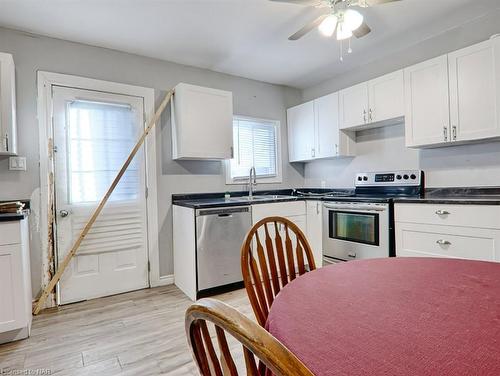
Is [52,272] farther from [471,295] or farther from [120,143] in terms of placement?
[471,295]

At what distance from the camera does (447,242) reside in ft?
7.50

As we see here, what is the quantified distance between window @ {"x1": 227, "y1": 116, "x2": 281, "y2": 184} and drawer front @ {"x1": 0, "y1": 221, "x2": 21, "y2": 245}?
2.14 m

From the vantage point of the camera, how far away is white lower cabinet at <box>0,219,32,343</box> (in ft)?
6.39

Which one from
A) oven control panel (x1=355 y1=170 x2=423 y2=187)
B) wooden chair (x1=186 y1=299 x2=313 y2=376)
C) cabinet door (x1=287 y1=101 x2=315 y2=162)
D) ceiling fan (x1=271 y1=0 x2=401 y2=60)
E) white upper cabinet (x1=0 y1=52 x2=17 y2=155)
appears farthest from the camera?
cabinet door (x1=287 y1=101 x2=315 y2=162)

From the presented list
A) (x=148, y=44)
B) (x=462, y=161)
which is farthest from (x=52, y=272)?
(x=462, y=161)

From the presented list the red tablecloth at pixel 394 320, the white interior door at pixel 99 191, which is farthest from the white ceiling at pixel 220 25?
the red tablecloth at pixel 394 320

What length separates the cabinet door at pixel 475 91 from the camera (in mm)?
2273

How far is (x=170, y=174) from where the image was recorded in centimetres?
324

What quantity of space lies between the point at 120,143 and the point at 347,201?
2412mm

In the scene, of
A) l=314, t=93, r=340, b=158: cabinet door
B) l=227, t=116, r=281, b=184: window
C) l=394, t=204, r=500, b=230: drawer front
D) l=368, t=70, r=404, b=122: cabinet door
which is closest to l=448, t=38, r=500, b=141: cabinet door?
l=368, t=70, r=404, b=122: cabinet door

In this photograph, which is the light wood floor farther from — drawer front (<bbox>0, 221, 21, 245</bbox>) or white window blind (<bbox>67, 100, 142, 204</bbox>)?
white window blind (<bbox>67, 100, 142, 204</bbox>)

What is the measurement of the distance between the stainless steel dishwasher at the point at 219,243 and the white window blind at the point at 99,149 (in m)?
0.90

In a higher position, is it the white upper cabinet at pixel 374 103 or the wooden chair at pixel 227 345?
the white upper cabinet at pixel 374 103

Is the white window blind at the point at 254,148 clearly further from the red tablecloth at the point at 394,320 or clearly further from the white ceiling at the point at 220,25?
the red tablecloth at the point at 394,320
